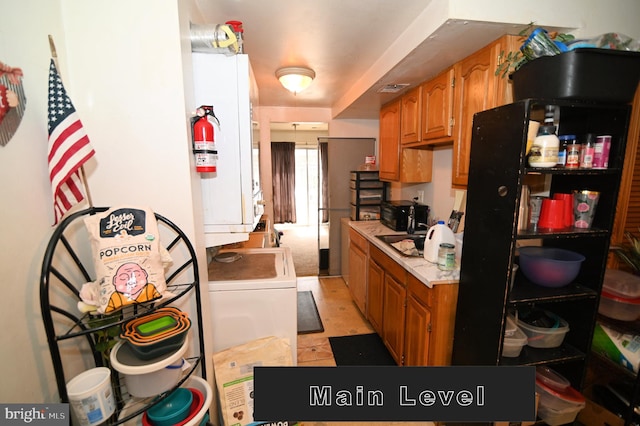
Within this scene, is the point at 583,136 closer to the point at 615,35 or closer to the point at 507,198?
the point at 615,35

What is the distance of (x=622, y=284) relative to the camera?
138 cm

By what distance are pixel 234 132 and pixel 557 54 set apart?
1417 mm

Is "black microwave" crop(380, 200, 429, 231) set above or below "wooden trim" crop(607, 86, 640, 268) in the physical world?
below

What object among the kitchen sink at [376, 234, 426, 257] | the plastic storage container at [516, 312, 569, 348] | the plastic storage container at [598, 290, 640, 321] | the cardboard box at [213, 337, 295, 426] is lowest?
the cardboard box at [213, 337, 295, 426]

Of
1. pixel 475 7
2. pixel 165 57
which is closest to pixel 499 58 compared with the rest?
pixel 475 7

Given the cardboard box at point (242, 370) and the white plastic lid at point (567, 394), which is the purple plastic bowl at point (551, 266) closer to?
the white plastic lid at point (567, 394)

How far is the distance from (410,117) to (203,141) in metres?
1.90

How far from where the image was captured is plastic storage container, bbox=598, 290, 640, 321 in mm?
1341

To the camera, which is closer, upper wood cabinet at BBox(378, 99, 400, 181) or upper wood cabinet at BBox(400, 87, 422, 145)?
upper wood cabinet at BBox(400, 87, 422, 145)

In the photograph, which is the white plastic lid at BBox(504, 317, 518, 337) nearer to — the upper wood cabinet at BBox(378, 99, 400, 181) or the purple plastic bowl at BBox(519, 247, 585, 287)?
the purple plastic bowl at BBox(519, 247, 585, 287)

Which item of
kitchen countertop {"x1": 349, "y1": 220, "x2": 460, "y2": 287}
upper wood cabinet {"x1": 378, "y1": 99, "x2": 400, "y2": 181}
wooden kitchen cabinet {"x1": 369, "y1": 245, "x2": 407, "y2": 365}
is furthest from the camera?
upper wood cabinet {"x1": 378, "y1": 99, "x2": 400, "y2": 181}

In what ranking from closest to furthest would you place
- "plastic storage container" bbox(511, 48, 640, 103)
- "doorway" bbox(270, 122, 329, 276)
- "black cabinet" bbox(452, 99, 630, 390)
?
"plastic storage container" bbox(511, 48, 640, 103), "black cabinet" bbox(452, 99, 630, 390), "doorway" bbox(270, 122, 329, 276)

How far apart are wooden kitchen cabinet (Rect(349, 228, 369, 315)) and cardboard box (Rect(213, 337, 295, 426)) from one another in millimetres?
1431

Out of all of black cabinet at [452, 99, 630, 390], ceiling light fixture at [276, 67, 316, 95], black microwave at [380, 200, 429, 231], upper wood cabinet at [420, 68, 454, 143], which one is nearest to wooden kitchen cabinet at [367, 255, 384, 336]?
black microwave at [380, 200, 429, 231]
